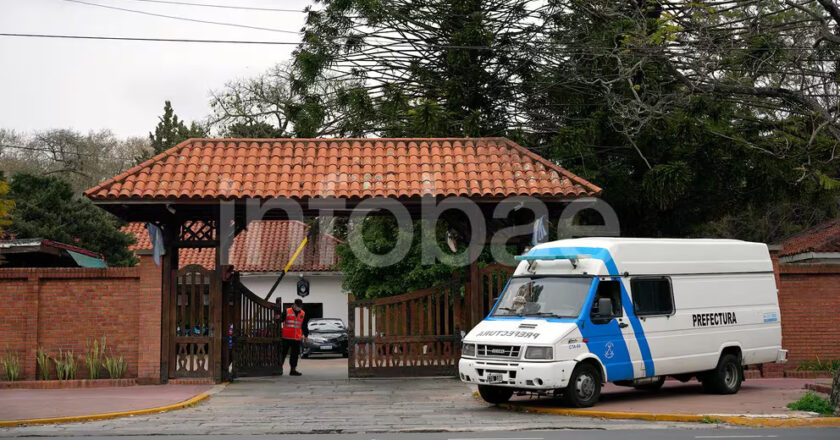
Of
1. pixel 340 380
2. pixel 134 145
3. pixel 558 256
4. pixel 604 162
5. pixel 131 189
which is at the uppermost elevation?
pixel 134 145

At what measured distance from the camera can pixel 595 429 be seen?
1166 centimetres

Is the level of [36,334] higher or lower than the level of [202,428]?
higher

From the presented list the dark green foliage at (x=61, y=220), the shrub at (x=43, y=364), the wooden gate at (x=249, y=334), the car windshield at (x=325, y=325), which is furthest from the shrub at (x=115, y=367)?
the car windshield at (x=325, y=325)

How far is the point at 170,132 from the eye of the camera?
162 feet

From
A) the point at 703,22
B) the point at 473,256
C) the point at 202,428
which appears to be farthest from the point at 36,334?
the point at 703,22

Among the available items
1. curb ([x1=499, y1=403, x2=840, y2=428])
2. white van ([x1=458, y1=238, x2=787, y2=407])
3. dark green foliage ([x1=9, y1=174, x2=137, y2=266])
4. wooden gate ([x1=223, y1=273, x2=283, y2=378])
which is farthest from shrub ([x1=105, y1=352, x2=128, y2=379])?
curb ([x1=499, y1=403, x2=840, y2=428])

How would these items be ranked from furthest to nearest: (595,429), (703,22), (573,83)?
(573,83) → (703,22) → (595,429)

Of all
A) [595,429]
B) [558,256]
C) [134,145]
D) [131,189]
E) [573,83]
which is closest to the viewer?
[595,429]

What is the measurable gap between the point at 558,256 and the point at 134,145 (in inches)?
1954

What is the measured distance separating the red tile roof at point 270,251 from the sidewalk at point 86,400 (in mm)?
20728

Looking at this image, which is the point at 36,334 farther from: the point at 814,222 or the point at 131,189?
the point at 814,222

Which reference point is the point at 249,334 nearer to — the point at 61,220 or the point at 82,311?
the point at 82,311

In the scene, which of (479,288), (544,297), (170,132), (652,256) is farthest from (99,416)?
(170,132)

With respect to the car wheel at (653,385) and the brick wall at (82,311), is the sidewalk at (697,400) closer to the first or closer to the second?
the car wheel at (653,385)
